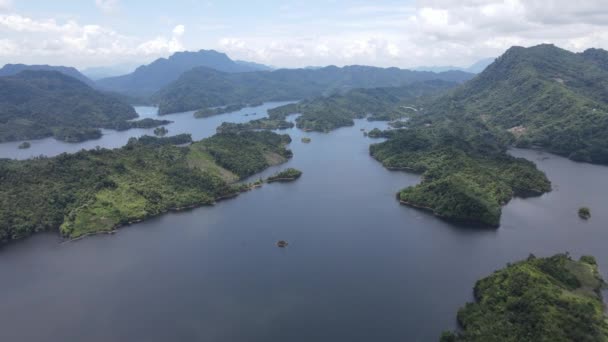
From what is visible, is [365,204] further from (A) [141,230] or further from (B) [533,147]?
(B) [533,147]

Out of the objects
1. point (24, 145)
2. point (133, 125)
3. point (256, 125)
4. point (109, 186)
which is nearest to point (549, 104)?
point (256, 125)

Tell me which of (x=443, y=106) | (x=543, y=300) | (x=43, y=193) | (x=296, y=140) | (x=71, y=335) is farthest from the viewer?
(x=443, y=106)

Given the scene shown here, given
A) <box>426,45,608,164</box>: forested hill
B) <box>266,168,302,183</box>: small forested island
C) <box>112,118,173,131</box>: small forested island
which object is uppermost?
<box>426,45,608,164</box>: forested hill

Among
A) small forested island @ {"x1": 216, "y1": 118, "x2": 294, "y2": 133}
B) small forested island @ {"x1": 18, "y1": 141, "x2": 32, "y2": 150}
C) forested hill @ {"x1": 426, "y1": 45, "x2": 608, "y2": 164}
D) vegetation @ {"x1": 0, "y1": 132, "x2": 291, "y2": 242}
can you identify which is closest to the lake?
vegetation @ {"x1": 0, "y1": 132, "x2": 291, "y2": 242}

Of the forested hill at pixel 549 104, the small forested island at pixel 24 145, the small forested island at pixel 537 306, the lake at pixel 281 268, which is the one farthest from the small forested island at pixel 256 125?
the small forested island at pixel 537 306

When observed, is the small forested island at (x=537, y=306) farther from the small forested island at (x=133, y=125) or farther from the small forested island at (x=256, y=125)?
the small forested island at (x=133, y=125)

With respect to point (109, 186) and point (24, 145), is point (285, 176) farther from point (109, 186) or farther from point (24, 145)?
point (24, 145)

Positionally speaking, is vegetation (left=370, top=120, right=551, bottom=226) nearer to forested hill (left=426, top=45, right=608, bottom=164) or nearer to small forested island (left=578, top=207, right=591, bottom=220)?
small forested island (left=578, top=207, right=591, bottom=220)

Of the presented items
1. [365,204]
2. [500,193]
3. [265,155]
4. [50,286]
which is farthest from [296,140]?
[50,286]
